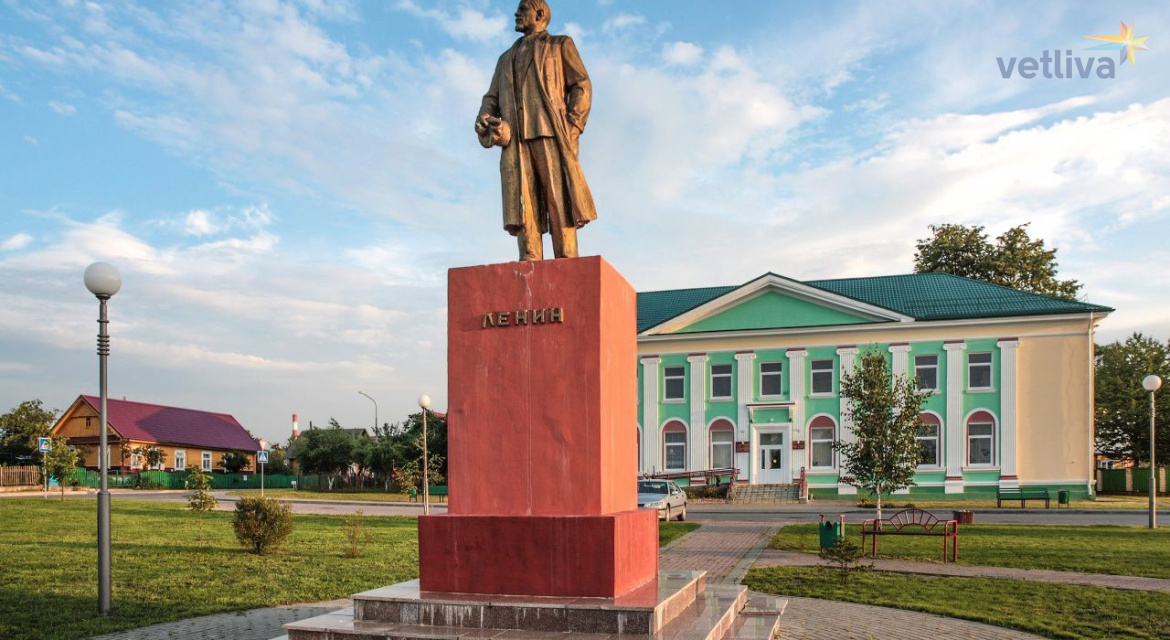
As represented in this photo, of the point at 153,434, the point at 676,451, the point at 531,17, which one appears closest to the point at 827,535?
the point at 531,17

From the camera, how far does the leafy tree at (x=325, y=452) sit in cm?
5044

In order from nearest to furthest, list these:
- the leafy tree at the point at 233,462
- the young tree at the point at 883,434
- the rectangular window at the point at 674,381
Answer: the young tree at the point at 883,434 → the rectangular window at the point at 674,381 → the leafy tree at the point at 233,462

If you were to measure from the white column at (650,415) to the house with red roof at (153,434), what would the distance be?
92.9 feet

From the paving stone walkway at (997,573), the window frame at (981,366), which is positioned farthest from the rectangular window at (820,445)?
the paving stone walkway at (997,573)

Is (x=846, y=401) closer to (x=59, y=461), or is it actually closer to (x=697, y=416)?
(x=697, y=416)

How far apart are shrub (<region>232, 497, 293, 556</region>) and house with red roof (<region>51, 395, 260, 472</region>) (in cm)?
4033

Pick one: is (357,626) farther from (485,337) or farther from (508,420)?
(485,337)

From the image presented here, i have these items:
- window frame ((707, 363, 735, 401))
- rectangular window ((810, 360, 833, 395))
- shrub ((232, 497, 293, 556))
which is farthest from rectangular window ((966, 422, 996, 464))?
shrub ((232, 497, 293, 556))

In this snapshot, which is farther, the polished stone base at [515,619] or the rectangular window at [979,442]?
the rectangular window at [979,442]

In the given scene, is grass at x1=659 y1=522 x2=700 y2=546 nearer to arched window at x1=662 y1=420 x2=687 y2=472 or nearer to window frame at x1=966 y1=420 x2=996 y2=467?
arched window at x1=662 y1=420 x2=687 y2=472

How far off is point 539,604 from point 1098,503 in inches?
1315

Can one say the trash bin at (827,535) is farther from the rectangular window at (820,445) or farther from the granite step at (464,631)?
the rectangular window at (820,445)

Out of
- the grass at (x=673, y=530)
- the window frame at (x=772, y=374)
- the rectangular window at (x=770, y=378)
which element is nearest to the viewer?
the grass at (x=673, y=530)

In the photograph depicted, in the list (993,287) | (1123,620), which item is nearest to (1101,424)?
(993,287)
